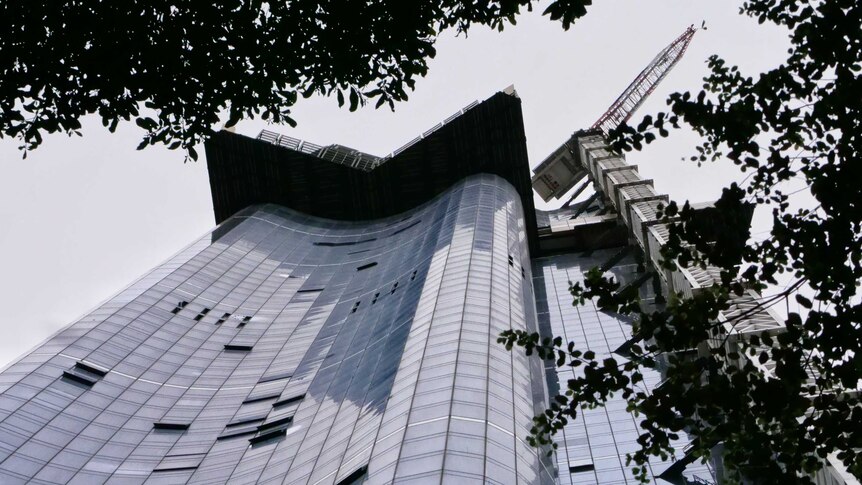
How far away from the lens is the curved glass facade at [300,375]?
34.8 meters

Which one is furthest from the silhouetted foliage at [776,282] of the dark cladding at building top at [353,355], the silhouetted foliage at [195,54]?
the dark cladding at building top at [353,355]

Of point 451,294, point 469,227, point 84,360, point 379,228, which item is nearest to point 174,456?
point 84,360

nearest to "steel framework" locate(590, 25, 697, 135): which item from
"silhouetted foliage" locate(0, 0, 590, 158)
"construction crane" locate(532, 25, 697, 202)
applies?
"construction crane" locate(532, 25, 697, 202)

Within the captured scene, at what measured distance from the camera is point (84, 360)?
2190 inches

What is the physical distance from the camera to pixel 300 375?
5838 centimetres

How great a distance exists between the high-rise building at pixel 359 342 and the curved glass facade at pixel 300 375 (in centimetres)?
14

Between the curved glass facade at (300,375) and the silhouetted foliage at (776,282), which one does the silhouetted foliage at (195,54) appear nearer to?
the silhouetted foliage at (776,282)

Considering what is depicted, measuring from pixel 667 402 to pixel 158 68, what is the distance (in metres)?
11.3

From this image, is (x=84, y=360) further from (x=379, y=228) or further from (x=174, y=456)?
(x=379, y=228)

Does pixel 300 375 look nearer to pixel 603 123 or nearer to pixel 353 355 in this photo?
pixel 353 355

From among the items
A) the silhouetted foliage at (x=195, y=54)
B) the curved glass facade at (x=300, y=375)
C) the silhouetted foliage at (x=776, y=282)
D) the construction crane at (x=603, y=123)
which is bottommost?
the silhouetted foliage at (x=776, y=282)

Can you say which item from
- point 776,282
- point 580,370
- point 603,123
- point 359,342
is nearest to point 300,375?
point 359,342

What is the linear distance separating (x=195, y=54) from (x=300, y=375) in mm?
42781

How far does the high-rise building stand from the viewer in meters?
37.3
